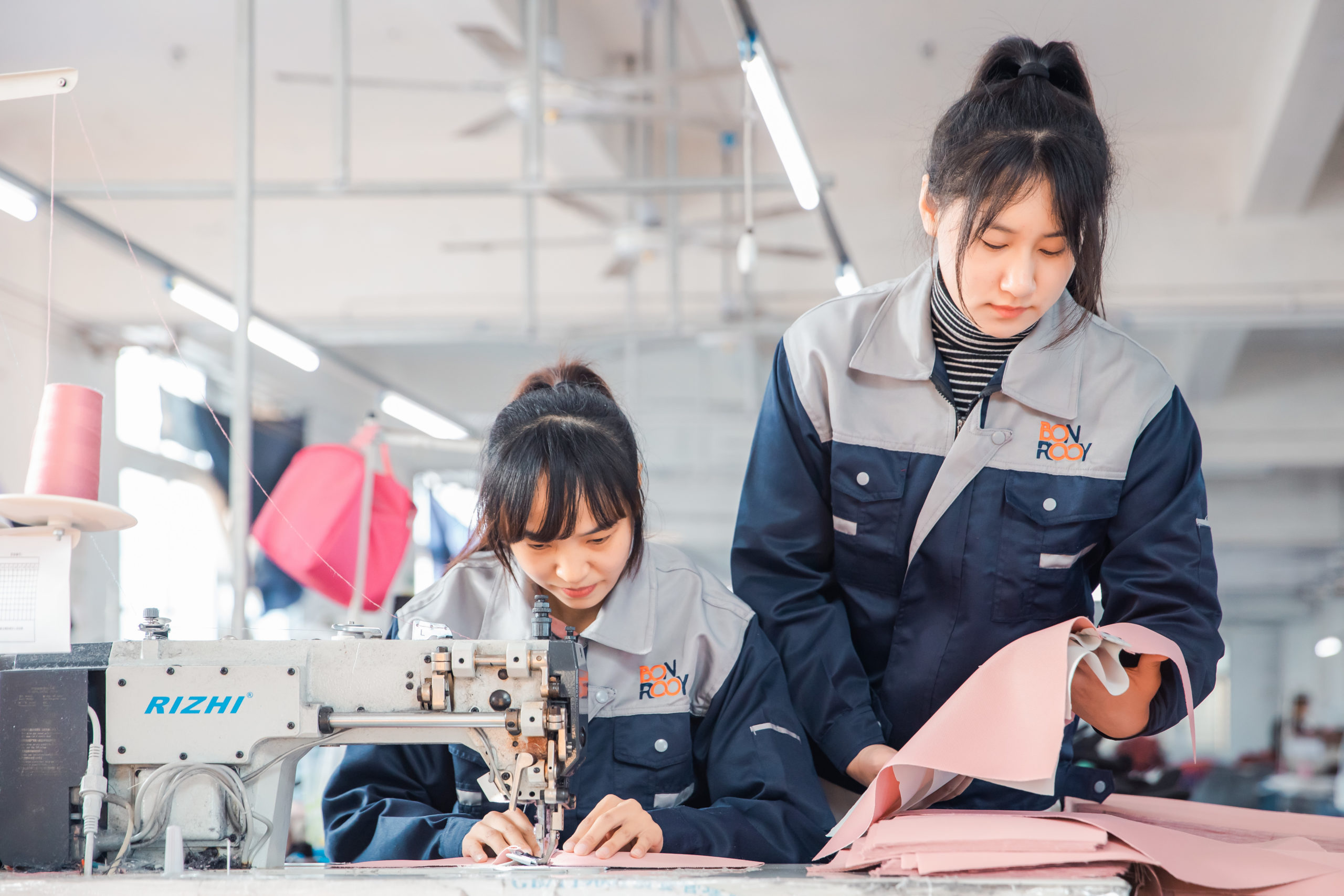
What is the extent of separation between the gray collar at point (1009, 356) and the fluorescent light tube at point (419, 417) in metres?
2.79

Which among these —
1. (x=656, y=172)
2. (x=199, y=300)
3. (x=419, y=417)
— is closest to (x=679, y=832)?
(x=199, y=300)

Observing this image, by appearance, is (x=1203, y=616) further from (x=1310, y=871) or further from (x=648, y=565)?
(x=648, y=565)

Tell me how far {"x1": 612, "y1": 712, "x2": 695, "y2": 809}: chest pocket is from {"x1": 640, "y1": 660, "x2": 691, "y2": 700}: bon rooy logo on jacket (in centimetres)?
2

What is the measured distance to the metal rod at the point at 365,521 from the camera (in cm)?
322

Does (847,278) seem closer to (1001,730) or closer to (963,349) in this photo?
(963,349)

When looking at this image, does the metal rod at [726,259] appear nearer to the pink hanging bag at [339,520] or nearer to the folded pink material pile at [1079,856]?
the pink hanging bag at [339,520]

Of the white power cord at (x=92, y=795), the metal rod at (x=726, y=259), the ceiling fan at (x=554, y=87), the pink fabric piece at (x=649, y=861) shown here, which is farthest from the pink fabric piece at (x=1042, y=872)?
the metal rod at (x=726, y=259)

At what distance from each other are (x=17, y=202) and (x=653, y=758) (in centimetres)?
187

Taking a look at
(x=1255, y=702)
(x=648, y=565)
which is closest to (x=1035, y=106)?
(x=648, y=565)

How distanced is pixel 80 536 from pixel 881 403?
2.94ft

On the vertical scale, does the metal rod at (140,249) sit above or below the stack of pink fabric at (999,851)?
above

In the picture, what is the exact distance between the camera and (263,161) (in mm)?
7348

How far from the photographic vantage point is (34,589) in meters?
1.26

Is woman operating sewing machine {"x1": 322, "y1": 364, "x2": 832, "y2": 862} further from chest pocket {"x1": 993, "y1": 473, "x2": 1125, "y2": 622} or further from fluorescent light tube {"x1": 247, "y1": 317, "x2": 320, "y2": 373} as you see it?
fluorescent light tube {"x1": 247, "y1": 317, "x2": 320, "y2": 373}
